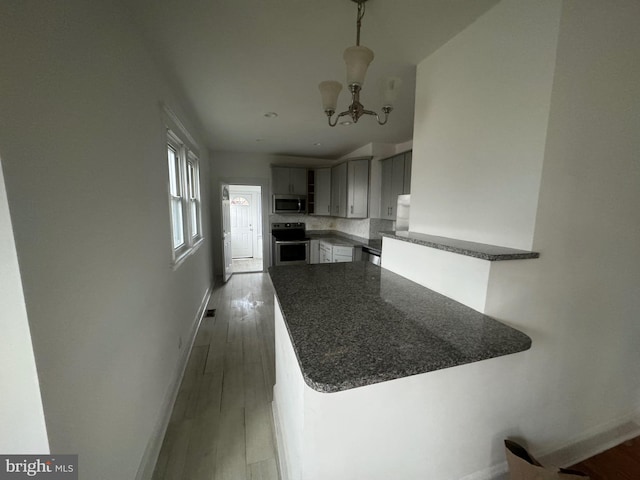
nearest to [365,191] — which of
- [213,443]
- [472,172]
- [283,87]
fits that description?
[283,87]

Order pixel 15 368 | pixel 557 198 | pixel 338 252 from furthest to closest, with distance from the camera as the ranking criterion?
pixel 338 252 → pixel 557 198 → pixel 15 368

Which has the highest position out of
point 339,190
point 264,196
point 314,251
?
point 339,190

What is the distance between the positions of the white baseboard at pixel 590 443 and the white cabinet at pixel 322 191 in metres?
3.97

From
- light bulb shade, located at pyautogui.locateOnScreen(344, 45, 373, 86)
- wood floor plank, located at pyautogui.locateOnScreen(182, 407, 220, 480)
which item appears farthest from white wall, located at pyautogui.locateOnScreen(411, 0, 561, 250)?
wood floor plank, located at pyautogui.locateOnScreen(182, 407, 220, 480)

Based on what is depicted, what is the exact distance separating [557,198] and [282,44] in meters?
1.70

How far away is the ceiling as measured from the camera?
1208 mm

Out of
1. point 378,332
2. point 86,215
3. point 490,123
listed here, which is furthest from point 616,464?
point 86,215

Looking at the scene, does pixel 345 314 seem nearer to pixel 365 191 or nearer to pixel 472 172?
pixel 472 172

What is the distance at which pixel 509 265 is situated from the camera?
1.04 meters

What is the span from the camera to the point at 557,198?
1.04 m

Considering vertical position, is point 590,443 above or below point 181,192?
below

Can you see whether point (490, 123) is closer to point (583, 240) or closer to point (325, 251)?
point (583, 240)

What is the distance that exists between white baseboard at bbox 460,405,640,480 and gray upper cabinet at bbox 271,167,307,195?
444 cm

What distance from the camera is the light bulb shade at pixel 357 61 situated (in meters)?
1.08
